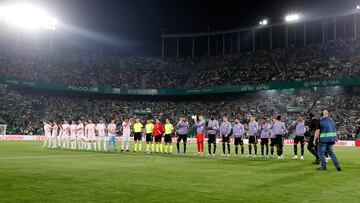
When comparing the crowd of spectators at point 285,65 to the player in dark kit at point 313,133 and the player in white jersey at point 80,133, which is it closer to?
the player in white jersey at point 80,133

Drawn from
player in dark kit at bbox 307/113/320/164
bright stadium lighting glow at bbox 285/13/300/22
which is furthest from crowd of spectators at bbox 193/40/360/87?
player in dark kit at bbox 307/113/320/164

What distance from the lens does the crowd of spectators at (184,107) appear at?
54.3 meters

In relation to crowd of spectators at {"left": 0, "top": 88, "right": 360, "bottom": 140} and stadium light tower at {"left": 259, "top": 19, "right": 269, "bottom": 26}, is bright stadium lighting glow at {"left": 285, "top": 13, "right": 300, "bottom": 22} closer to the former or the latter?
Result: stadium light tower at {"left": 259, "top": 19, "right": 269, "bottom": 26}

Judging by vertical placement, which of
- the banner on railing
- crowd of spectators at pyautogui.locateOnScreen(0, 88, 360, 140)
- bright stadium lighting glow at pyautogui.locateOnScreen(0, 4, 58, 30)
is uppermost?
bright stadium lighting glow at pyautogui.locateOnScreen(0, 4, 58, 30)

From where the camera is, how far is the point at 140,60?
78688 mm

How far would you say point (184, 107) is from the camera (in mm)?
69375

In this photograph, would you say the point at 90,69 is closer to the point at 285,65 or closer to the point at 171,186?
the point at 285,65

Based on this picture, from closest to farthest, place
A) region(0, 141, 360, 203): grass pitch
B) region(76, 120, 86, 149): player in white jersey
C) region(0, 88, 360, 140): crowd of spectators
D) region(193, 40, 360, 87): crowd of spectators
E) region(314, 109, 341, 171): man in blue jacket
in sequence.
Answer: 1. region(0, 141, 360, 203): grass pitch
2. region(314, 109, 341, 171): man in blue jacket
3. region(76, 120, 86, 149): player in white jersey
4. region(0, 88, 360, 140): crowd of spectators
5. region(193, 40, 360, 87): crowd of spectators

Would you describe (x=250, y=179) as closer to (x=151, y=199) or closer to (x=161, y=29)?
(x=151, y=199)

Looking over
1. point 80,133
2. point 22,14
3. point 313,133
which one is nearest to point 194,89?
point 22,14

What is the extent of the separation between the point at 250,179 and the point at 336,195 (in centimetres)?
323

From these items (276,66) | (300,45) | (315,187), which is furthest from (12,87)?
(315,187)

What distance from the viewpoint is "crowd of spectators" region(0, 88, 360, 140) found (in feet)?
178

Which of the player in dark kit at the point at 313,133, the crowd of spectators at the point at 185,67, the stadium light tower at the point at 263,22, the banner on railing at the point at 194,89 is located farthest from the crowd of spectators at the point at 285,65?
the player in dark kit at the point at 313,133
